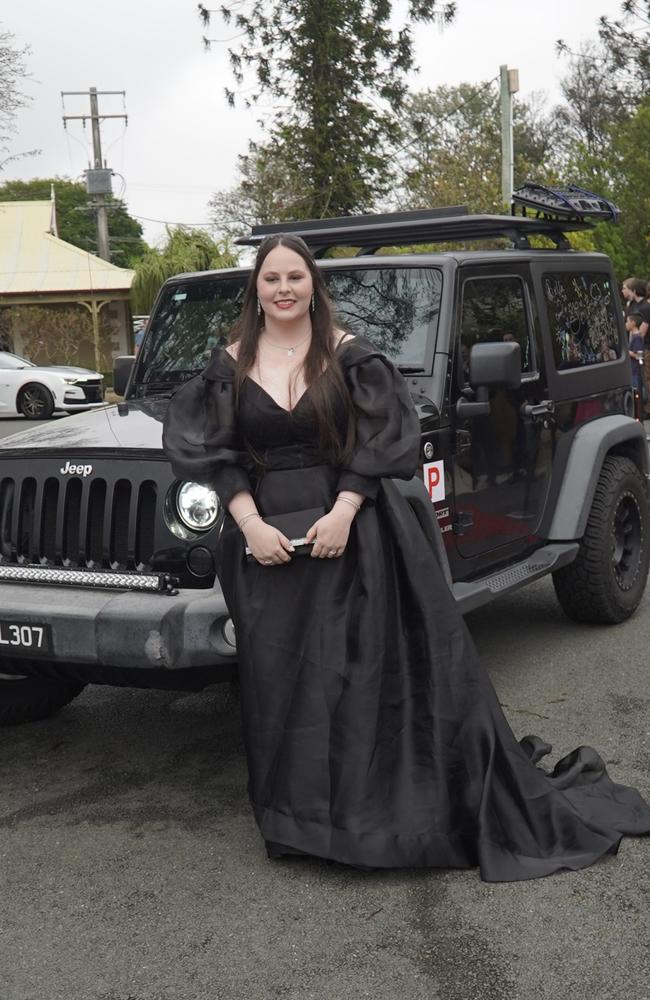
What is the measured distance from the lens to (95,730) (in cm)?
529

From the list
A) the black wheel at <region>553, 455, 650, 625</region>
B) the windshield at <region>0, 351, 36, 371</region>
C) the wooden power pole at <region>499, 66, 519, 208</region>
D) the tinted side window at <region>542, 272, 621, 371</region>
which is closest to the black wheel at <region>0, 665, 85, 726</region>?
A: the black wheel at <region>553, 455, 650, 625</region>

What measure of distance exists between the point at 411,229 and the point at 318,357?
7.79ft

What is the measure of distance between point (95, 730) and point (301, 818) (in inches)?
70.0

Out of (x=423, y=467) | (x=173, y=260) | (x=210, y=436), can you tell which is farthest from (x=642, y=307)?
(x=173, y=260)

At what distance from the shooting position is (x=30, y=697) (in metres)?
5.29

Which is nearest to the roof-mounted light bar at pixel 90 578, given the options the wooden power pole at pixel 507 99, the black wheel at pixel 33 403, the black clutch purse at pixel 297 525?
the black clutch purse at pixel 297 525

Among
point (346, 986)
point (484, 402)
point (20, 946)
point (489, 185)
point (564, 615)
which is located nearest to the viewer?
point (346, 986)

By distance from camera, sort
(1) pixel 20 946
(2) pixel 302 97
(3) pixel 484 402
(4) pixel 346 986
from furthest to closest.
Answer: (2) pixel 302 97, (3) pixel 484 402, (1) pixel 20 946, (4) pixel 346 986

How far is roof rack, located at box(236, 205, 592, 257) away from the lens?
19.3 feet

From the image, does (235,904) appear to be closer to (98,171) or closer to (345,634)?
(345,634)

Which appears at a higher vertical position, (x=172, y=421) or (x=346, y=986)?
(x=172, y=421)

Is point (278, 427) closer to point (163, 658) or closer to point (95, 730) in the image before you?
point (163, 658)

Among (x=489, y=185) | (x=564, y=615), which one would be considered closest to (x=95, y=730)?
(x=564, y=615)

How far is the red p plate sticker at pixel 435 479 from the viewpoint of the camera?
4.91 metres
